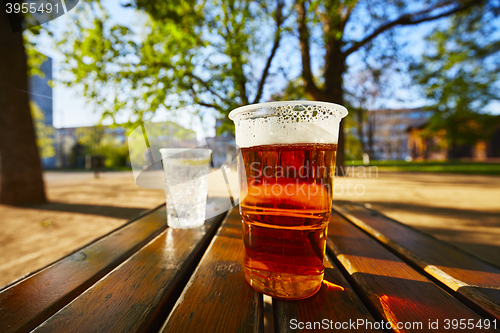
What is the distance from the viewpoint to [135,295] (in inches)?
24.8

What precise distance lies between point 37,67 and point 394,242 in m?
9.86

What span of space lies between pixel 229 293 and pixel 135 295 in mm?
249

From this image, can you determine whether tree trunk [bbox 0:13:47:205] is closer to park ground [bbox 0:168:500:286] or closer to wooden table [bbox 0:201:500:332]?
park ground [bbox 0:168:500:286]

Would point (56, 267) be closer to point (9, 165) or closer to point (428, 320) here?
point (428, 320)

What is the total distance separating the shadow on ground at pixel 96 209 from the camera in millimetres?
4320

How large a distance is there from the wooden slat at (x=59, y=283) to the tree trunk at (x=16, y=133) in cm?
611

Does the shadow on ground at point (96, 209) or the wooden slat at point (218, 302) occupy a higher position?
the wooden slat at point (218, 302)

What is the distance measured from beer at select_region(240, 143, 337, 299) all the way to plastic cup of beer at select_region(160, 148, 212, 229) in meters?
0.63

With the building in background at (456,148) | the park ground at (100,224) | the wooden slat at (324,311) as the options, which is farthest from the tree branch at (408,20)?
the building in background at (456,148)

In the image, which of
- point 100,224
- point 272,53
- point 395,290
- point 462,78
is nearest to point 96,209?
point 100,224

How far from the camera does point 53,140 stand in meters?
31.5

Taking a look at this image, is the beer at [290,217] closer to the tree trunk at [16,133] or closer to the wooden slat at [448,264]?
the wooden slat at [448,264]

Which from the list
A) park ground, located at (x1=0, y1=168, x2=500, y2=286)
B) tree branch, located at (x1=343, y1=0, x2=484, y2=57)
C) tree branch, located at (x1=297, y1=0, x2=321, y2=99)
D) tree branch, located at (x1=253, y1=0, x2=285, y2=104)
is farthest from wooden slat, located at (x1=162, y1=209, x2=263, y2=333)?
tree branch, located at (x1=343, y1=0, x2=484, y2=57)

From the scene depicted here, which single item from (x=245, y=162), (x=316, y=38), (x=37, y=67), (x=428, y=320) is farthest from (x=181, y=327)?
(x=37, y=67)
